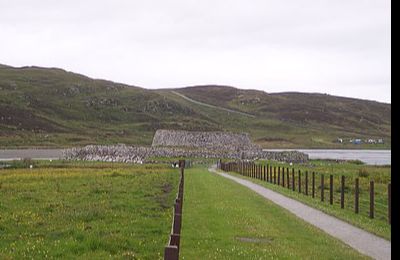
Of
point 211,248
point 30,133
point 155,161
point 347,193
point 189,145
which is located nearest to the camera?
point 211,248

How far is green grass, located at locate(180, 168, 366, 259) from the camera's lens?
1252 cm

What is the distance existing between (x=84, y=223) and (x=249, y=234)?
500cm

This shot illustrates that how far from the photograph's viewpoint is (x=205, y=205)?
22516 mm

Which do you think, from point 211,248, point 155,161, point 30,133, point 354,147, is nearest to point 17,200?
point 211,248

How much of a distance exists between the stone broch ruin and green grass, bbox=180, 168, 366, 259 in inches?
2344

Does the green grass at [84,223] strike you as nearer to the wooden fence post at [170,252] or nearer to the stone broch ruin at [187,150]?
the wooden fence post at [170,252]

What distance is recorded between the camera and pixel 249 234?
50.3 feet

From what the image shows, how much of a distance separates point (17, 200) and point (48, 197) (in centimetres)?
160

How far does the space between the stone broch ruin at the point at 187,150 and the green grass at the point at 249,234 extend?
59.5 meters

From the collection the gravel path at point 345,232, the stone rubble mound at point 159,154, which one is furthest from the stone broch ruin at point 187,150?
the gravel path at point 345,232

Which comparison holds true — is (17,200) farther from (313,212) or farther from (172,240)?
(172,240)

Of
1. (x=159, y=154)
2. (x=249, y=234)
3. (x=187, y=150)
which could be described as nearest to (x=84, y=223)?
(x=249, y=234)

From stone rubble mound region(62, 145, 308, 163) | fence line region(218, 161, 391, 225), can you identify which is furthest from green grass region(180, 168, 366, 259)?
stone rubble mound region(62, 145, 308, 163)

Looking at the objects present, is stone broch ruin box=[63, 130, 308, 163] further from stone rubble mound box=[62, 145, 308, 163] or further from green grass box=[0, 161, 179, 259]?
green grass box=[0, 161, 179, 259]
